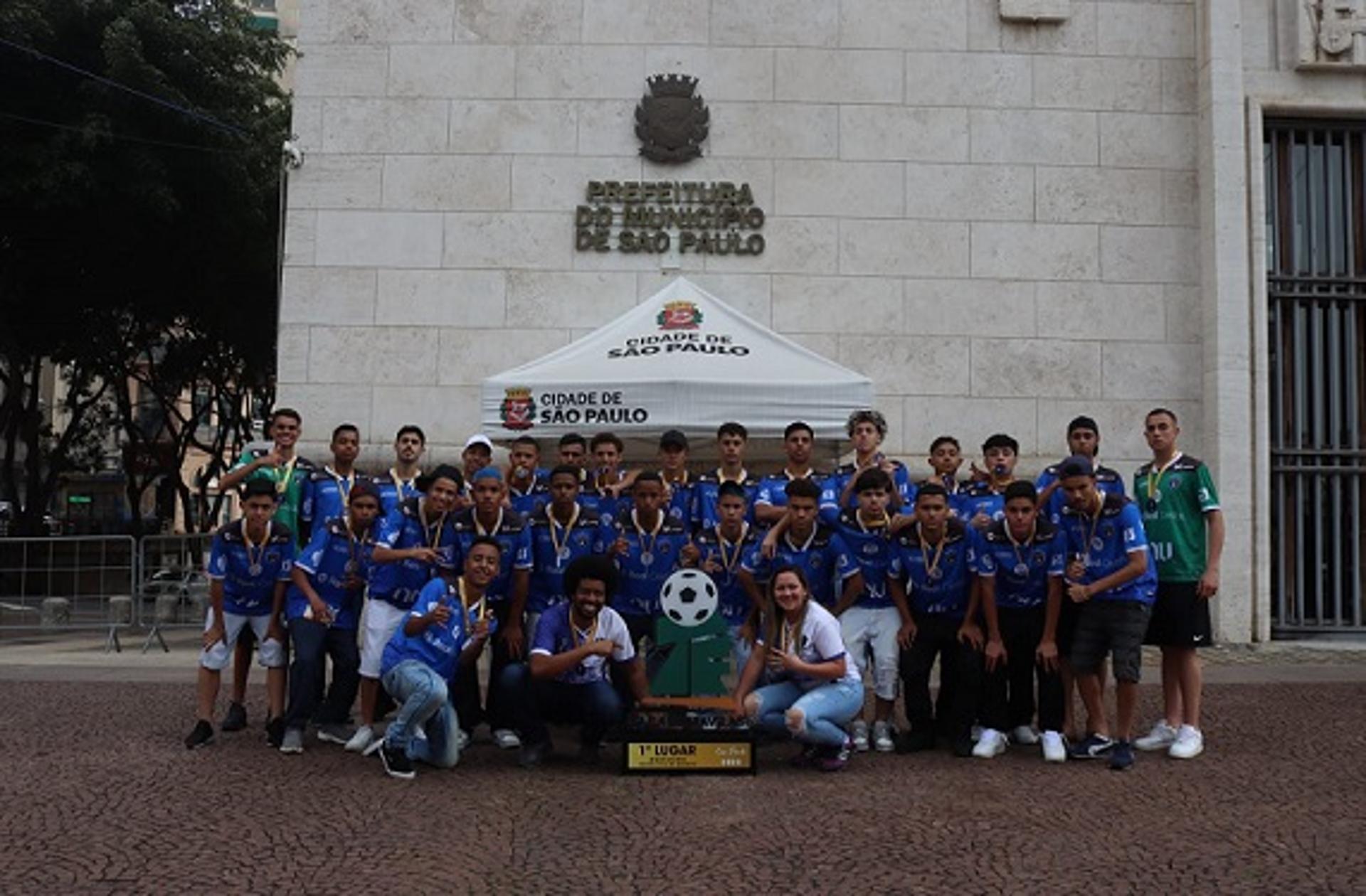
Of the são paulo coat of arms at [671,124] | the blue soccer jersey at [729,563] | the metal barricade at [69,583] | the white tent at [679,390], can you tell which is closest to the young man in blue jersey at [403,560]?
the blue soccer jersey at [729,563]

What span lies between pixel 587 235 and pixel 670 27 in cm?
239

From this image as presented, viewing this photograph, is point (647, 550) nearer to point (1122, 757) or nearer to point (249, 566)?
point (249, 566)

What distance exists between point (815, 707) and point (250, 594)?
3528 millimetres

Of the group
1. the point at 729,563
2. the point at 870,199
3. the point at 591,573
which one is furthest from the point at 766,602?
the point at 870,199

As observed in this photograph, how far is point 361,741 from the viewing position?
7340 millimetres

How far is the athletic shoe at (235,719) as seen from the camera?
7.90 meters

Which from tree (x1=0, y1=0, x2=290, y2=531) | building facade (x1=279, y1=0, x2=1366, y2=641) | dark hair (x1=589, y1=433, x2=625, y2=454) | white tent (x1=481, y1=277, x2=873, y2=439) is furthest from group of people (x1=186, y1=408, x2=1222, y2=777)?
tree (x1=0, y1=0, x2=290, y2=531)

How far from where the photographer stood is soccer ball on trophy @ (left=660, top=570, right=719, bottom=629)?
280 inches

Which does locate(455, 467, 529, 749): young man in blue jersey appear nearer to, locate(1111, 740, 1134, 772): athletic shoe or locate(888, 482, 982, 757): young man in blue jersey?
locate(888, 482, 982, 757): young man in blue jersey

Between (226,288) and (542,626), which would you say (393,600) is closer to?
(542,626)

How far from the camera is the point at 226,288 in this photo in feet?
74.9

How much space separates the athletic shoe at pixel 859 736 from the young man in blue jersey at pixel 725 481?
1.53 m

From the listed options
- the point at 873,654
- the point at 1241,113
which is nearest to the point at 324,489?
the point at 873,654

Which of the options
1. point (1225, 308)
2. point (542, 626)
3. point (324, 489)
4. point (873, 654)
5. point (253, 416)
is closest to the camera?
point (542, 626)
